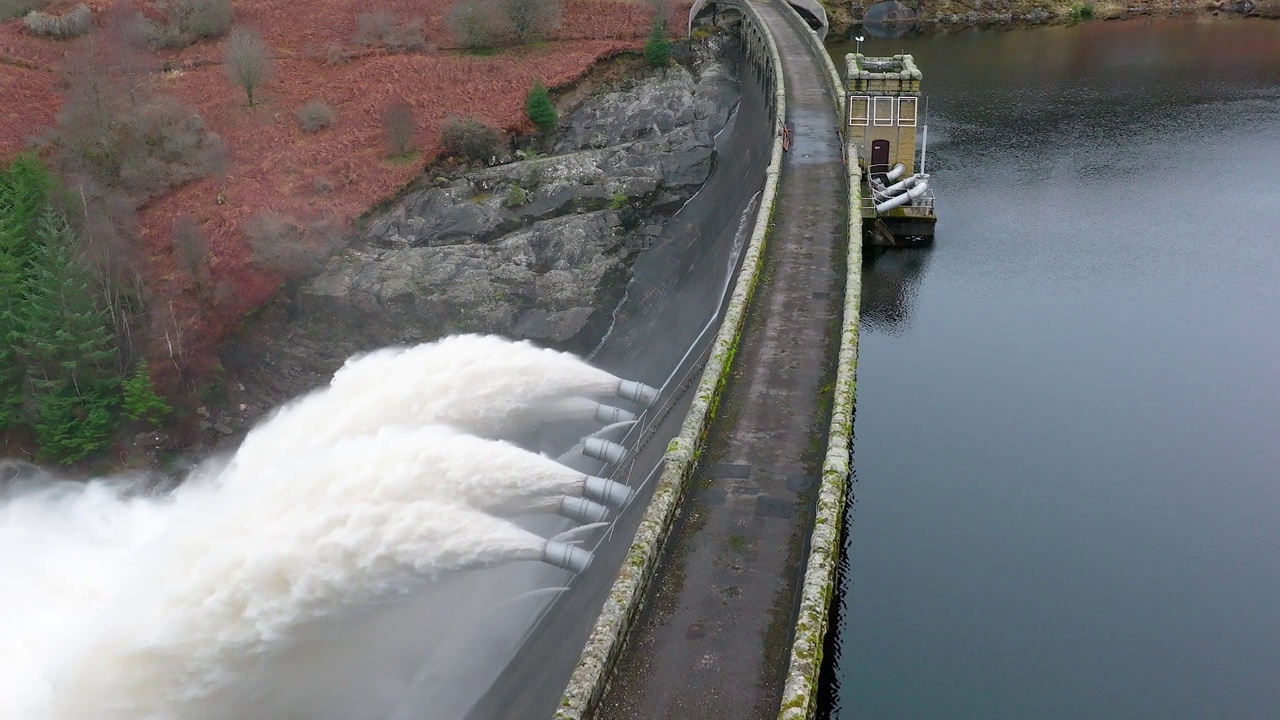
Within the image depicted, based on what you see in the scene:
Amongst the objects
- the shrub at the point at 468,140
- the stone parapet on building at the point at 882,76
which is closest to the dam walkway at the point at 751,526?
the stone parapet on building at the point at 882,76

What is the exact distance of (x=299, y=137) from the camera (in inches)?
2044

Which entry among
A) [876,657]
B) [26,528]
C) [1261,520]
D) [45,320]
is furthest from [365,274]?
[1261,520]

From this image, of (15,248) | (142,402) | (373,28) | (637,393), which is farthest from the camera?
(373,28)

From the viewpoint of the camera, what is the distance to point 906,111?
48812 millimetres

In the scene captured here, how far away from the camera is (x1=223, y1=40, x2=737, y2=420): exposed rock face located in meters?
40.9

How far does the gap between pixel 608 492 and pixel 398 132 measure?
30.8 m

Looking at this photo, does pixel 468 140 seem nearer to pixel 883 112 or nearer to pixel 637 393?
pixel 883 112

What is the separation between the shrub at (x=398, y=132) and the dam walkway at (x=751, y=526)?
79.7 ft

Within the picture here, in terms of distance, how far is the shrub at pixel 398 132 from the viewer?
50.2 metres

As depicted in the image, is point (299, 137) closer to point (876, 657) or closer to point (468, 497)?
point (468, 497)

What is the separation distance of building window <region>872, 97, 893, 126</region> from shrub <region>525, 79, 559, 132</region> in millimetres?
17950

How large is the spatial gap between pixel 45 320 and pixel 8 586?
11.8m

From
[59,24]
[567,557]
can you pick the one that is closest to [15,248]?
[59,24]

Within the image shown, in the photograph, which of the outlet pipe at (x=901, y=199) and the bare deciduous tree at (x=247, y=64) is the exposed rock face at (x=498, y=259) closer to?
the outlet pipe at (x=901, y=199)
